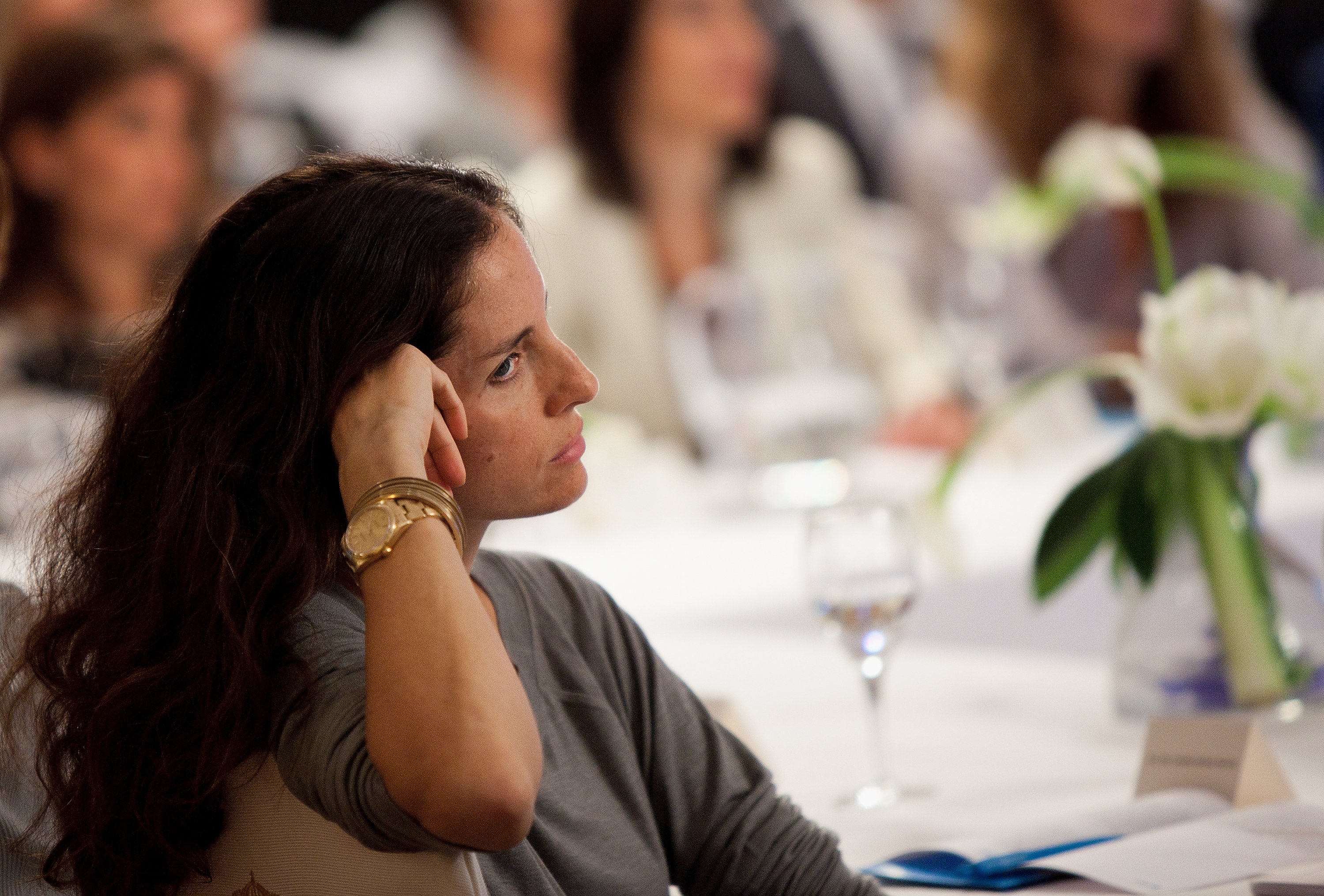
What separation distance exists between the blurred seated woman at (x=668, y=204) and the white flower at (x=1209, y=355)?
2.02 metres

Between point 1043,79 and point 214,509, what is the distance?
444cm

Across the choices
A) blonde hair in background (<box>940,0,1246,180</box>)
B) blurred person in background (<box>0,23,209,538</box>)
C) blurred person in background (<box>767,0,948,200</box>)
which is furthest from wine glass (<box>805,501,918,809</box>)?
blurred person in background (<box>767,0,948,200</box>)

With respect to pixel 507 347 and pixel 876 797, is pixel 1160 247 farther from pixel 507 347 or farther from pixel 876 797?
pixel 507 347

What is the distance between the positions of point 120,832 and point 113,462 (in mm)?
222

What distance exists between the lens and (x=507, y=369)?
0.92 meters

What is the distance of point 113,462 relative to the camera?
898mm

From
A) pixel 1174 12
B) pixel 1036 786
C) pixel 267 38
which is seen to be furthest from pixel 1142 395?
pixel 1174 12

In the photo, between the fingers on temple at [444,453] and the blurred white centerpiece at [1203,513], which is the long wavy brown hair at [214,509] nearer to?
the fingers on temple at [444,453]

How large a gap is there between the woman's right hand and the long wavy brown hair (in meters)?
0.01

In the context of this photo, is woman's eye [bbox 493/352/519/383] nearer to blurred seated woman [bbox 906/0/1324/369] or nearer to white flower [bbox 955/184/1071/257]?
white flower [bbox 955/184/1071/257]

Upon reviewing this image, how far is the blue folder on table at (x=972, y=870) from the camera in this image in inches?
35.5

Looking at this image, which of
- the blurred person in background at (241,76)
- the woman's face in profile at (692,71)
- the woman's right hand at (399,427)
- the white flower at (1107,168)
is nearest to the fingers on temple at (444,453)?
the woman's right hand at (399,427)

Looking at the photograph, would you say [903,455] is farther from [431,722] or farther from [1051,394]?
[431,722]

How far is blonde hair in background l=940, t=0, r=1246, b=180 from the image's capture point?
15.3ft
